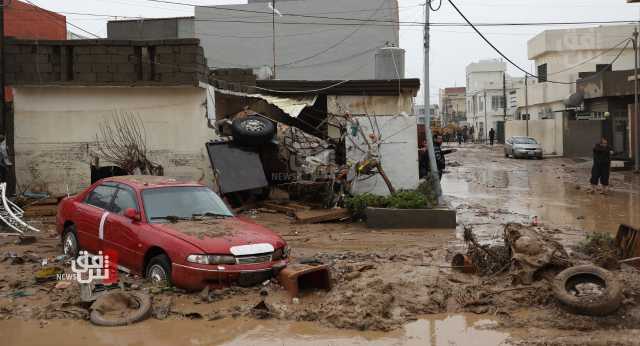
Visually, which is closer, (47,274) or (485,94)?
(47,274)

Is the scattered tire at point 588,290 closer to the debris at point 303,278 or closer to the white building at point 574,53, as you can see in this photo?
the debris at point 303,278

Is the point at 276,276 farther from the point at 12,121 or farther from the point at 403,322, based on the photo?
the point at 12,121

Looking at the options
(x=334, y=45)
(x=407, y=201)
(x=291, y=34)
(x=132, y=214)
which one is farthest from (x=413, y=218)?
(x=291, y=34)

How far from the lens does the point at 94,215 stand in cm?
862

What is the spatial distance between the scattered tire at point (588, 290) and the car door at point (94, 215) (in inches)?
231

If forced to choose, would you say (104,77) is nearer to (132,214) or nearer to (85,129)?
(85,129)

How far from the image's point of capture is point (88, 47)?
15281 millimetres

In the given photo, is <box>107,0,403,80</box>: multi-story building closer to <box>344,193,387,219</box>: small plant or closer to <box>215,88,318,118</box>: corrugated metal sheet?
<box>215,88,318,118</box>: corrugated metal sheet

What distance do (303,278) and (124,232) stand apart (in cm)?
241

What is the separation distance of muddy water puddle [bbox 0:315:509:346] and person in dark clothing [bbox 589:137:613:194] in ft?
50.9

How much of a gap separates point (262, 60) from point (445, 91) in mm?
86183

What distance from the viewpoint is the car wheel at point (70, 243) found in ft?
29.7

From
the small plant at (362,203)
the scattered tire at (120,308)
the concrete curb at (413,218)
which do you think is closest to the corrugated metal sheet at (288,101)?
the small plant at (362,203)

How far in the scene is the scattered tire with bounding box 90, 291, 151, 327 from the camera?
248 inches
